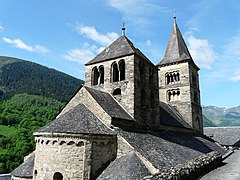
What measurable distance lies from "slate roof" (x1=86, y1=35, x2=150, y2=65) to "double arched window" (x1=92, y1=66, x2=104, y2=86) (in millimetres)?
674

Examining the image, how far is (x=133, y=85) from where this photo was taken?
16594mm

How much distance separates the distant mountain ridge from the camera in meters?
118

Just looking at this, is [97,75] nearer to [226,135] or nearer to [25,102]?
[226,135]

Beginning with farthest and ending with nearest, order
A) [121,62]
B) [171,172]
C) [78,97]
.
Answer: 1. [121,62]
2. [78,97]
3. [171,172]

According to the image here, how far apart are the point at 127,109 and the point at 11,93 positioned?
4696 inches

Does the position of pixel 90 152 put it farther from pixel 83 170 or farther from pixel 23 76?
pixel 23 76

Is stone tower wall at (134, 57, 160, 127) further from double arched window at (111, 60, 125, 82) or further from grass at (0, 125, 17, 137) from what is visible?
grass at (0, 125, 17, 137)

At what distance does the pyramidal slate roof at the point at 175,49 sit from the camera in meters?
31.3

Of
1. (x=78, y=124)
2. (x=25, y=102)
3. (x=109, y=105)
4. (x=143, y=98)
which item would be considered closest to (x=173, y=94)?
(x=143, y=98)

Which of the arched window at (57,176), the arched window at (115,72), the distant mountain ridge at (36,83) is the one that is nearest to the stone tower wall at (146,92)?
the arched window at (115,72)

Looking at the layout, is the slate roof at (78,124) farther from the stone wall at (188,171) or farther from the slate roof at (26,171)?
the stone wall at (188,171)

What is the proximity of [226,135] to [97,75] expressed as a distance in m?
30.4

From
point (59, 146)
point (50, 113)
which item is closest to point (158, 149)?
point (59, 146)

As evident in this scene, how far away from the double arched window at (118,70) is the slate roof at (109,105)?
6.60 ft
